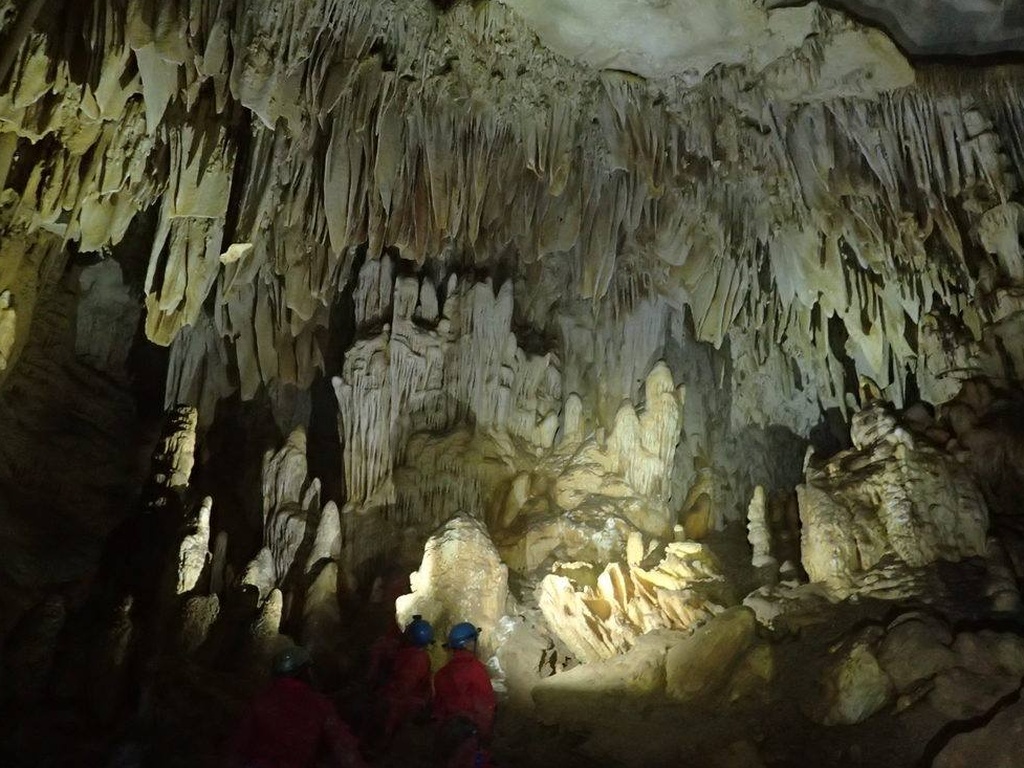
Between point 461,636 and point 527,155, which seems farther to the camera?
point 527,155

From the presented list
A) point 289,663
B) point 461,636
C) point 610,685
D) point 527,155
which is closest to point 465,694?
point 461,636

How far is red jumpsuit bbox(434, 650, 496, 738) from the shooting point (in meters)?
5.02

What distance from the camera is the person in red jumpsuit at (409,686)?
5266mm

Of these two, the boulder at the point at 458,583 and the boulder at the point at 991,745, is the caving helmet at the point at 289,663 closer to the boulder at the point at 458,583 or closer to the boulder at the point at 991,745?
the boulder at the point at 458,583

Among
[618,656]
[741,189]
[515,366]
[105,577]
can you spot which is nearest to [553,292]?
[515,366]

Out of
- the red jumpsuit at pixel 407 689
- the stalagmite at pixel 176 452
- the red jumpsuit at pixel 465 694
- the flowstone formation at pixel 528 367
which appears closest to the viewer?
the red jumpsuit at pixel 465 694

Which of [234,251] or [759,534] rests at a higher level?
[234,251]

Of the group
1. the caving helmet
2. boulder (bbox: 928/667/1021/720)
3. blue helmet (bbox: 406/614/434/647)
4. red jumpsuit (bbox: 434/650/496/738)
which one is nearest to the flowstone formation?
boulder (bbox: 928/667/1021/720)

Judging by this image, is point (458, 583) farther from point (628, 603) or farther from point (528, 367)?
point (528, 367)

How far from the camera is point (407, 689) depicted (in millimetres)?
5391

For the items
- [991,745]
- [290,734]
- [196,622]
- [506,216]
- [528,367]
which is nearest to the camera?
[290,734]

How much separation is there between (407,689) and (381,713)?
216 mm

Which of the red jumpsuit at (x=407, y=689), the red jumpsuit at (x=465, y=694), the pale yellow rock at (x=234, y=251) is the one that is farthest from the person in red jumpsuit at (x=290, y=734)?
the pale yellow rock at (x=234, y=251)

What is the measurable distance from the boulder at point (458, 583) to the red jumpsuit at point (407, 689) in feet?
3.95
